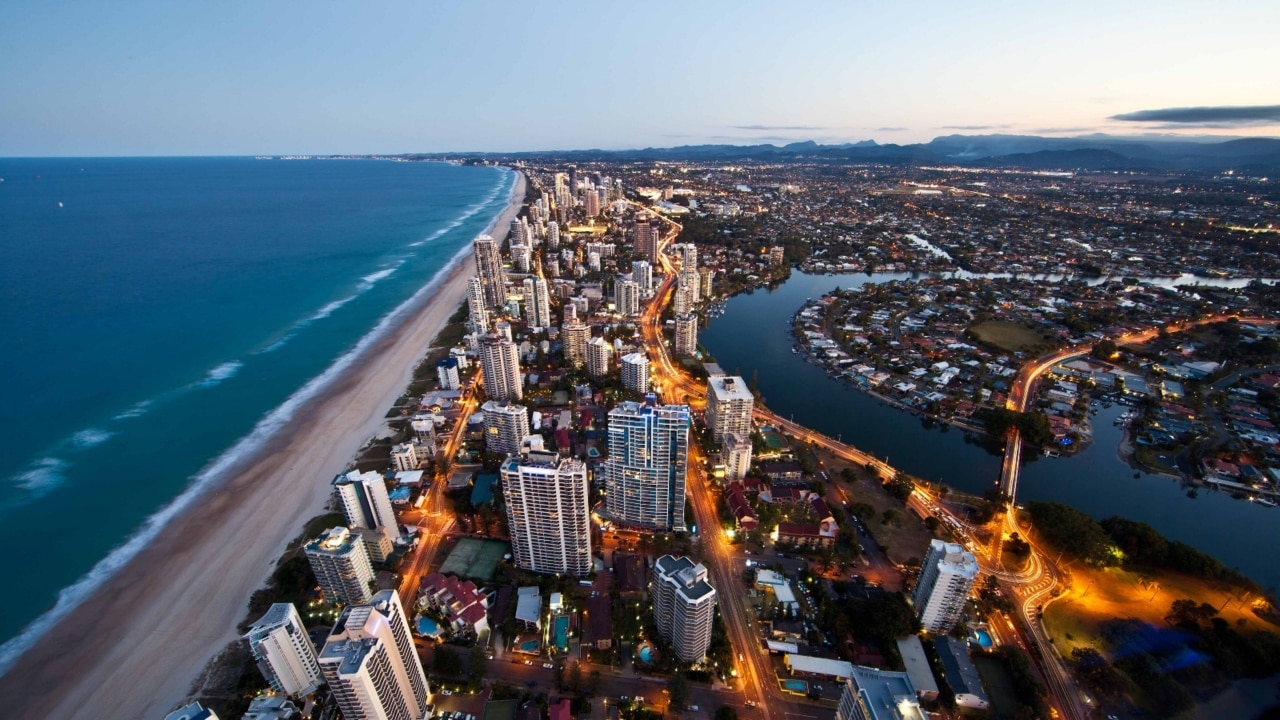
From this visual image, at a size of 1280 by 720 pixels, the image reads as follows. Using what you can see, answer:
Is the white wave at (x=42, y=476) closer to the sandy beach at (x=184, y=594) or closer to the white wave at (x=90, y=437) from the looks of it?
the white wave at (x=90, y=437)

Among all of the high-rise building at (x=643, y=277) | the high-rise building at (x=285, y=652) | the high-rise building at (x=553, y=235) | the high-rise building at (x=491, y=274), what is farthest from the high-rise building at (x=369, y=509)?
the high-rise building at (x=553, y=235)

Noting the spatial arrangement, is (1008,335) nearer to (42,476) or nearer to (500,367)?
(500,367)

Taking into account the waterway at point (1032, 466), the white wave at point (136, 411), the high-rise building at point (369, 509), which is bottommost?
the waterway at point (1032, 466)

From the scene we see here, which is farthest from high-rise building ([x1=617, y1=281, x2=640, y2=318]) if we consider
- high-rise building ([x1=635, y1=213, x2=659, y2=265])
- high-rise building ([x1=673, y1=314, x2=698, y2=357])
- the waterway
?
high-rise building ([x1=635, y1=213, x2=659, y2=265])

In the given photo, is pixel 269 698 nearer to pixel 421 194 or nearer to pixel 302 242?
pixel 302 242

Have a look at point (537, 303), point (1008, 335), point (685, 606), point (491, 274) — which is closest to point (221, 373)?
point (491, 274)

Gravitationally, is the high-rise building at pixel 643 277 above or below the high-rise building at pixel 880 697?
below
